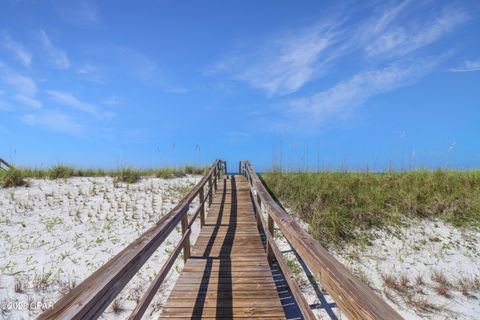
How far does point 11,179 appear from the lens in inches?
394

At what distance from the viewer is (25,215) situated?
25.5 feet

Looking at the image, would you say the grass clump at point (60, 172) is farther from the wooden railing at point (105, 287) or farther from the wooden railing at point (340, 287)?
the wooden railing at point (340, 287)

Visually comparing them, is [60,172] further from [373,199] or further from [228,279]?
[373,199]

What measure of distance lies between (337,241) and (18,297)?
610 cm

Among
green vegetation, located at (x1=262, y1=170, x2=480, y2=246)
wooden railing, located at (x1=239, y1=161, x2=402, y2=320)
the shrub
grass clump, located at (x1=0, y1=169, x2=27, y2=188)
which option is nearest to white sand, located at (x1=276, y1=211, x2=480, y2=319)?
green vegetation, located at (x1=262, y1=170, x2=480, y2=246)

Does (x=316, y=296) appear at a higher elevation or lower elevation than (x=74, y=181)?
lower

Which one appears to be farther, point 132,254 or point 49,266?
point 49,266

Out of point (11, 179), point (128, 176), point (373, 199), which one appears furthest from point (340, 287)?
point (11, 179)

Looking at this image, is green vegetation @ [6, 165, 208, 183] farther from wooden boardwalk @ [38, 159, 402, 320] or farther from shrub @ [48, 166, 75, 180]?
wooden boardwalk @ [38, 159, 402, 320]

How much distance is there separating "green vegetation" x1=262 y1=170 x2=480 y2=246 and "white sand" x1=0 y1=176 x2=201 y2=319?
3252mm

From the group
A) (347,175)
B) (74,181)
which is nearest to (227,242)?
(347,175)

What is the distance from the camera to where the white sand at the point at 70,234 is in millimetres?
4527

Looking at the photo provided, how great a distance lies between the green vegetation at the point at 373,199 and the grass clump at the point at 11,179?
9.46 m

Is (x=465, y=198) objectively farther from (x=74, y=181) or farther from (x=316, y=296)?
(x=74, y=181)
